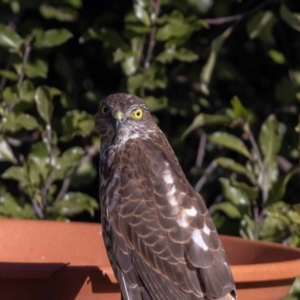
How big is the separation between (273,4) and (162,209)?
1.47m

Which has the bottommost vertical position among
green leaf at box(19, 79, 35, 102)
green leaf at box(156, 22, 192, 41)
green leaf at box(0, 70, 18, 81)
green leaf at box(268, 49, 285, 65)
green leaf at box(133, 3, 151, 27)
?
green leaf at box(19, 79, 35, 102)

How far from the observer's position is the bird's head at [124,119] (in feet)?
11.9

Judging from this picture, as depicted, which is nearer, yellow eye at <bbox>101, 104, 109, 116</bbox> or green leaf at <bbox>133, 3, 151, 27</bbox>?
yellow eye at <bbox>101, 104, 109, 116</bbox>

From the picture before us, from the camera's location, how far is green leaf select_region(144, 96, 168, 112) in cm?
406

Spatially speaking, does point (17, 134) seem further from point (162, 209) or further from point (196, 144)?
point (162, 209)

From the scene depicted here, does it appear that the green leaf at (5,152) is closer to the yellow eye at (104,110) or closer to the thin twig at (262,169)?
the yellow eye at (104,110)

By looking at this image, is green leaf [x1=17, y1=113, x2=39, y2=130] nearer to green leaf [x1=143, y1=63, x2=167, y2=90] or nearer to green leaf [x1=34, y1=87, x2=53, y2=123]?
green leaf [x1=34, y1=87, x2=53, y2=123]

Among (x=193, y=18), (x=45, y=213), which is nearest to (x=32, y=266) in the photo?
(x=45, y=213)

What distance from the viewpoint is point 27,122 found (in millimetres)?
4086

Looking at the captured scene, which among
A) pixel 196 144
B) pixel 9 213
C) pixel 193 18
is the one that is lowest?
pixel 9 213

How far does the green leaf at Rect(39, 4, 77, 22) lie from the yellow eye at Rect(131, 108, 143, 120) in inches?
29.6

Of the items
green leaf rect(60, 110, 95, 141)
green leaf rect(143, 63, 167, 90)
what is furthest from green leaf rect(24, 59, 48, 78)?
green leaf rect(143, 63, 167, 90)

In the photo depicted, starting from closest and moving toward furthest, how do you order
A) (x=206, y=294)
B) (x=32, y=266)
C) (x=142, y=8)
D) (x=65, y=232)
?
(x=32, y=266)
(x=206, y=294)
(x=65, y=232)
(x=142, y=8)

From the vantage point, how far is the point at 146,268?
2.96m
